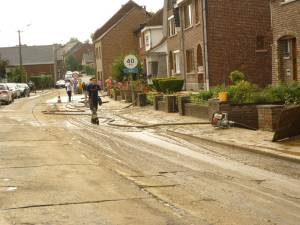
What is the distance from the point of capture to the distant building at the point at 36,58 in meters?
128

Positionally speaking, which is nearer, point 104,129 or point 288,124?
point 288,124

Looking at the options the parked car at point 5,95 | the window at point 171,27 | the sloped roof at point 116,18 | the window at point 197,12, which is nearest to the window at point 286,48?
the window at point 197,12

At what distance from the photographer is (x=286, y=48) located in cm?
2656

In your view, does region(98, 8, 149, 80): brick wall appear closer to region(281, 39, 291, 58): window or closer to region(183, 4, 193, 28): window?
region(183, 4, 193, 28): window

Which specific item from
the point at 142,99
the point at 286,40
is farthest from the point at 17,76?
the point at 286,40

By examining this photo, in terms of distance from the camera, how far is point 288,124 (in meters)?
14.8

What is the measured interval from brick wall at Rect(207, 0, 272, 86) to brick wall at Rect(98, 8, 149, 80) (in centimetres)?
3803

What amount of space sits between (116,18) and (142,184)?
7110cm

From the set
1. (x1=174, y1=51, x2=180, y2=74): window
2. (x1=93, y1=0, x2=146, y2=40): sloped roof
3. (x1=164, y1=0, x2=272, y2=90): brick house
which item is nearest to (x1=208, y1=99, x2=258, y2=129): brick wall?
(x1=164, y1=0, x2=272, y2=90): brick house

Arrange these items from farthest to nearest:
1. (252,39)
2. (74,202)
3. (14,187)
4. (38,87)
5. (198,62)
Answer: (38,87), (198,62), (252,39), (14,187), (74,202)

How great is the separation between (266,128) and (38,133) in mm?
6934

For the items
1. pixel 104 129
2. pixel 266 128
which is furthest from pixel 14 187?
pixel 104 129

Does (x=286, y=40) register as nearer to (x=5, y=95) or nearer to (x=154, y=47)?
(x=5, y=95)

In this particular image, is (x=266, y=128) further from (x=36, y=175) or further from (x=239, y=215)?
(x=239, y=215)
